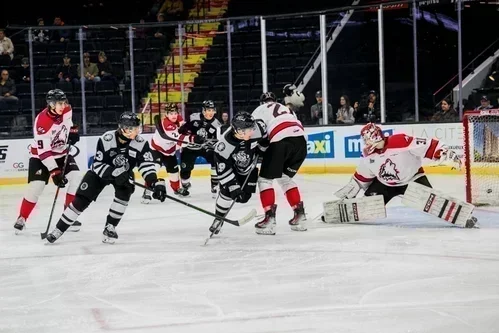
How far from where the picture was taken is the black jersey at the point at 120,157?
5.48 metres

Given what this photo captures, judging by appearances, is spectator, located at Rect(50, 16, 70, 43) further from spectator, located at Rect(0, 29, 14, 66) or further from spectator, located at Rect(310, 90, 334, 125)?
spectator, located at Rect(310, 90, 334, 125)

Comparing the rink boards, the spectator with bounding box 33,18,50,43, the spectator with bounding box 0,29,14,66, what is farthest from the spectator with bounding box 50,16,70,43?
the rink boards

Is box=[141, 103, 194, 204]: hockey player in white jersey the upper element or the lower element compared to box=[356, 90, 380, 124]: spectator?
lower

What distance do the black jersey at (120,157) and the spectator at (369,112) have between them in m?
5.17

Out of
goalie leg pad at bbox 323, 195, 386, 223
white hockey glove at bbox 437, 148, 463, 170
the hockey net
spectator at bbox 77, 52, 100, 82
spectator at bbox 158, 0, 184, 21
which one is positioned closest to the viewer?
white hockey glove at bbox 437, 148, 463, 170

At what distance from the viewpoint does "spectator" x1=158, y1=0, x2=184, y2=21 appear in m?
14.5

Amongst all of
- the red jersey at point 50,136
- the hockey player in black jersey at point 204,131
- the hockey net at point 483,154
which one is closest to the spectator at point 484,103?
the hockey net at point 483,154

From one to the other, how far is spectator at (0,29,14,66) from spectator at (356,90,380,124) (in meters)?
4.27

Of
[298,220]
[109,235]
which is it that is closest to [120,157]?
[109,235]

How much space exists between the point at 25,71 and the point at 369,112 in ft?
13.6

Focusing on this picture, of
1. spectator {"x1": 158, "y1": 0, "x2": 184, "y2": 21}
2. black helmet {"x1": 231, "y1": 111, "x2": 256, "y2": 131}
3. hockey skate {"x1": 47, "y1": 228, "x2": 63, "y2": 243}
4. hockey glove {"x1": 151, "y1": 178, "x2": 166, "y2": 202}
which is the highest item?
spectator {"x1": 158, "y1": 0, "x2": 184, "y2": 21}

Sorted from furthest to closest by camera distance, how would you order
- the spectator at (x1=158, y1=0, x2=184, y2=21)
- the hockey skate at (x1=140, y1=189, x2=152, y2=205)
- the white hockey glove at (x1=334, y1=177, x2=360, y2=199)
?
the spectator at (x1=158, y1=0, x2=184, y2=21) → the hockey skate at (x1=140, y1=189, x2=152, y2=205) → the white hockey glove at (x1=334, y1=177, x2=360, y2=199)

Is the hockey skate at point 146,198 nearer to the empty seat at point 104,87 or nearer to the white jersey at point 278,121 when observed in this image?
the white jersey at point 278,121

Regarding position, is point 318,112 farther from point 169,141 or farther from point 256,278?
point 256,278
